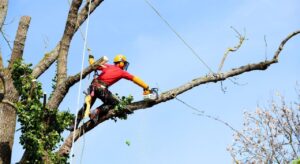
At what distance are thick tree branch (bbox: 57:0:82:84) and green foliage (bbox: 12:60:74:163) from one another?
0.44 meters

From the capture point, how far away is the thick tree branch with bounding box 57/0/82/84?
735 centimetres

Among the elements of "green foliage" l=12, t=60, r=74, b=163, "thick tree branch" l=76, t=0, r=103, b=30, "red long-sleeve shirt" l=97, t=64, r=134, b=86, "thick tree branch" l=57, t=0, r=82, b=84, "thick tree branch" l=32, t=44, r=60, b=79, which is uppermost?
"thick tree branch" l=76, t=0, r=103, b=30

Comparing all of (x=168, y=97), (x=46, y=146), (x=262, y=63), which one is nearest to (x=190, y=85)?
(x=168, y=97)

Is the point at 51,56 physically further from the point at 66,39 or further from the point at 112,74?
the point at 112,74

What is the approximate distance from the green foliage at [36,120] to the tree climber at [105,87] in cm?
26

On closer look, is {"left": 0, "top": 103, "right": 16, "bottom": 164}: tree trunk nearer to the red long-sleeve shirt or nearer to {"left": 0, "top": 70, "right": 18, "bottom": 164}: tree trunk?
{"left": 0, "top": 70, "right": 18, "bottom": 164}: tree trunk

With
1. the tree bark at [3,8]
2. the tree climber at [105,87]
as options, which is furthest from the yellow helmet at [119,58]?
the tree bark at [3,8]

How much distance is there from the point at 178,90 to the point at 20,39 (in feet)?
8.35

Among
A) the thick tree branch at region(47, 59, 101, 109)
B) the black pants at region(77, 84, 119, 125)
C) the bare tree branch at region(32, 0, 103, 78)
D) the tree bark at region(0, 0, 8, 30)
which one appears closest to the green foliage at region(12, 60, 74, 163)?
the thick tree branch at region(47, 59, 101, 109)

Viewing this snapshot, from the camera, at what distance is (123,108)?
716 centimetres

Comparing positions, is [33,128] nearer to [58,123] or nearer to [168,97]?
[58,123]

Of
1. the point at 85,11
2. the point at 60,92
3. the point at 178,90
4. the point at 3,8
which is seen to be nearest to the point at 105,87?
the point at 60,92

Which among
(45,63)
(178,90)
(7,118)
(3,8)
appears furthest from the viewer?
(3,8)

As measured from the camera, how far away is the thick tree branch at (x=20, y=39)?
26.1 feet
